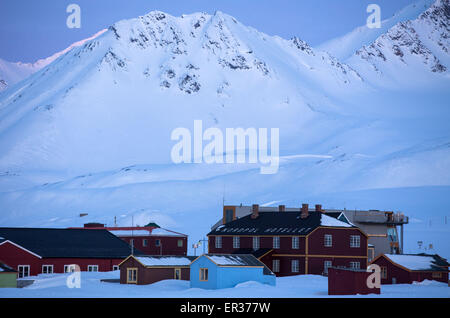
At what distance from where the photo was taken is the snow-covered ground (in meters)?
64.3

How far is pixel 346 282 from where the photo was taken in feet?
222

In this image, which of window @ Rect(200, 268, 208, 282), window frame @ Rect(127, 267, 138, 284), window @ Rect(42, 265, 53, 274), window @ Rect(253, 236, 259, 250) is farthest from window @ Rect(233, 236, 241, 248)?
window @ Rect(200, 268, 208, 282)

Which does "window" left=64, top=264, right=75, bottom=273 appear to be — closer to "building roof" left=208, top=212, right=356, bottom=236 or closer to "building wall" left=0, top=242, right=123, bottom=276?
"building wall" left=0, top=242, right=123, bottom=276

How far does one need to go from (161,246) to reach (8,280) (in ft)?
143

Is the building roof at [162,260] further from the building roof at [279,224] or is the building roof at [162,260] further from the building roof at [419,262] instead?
Result: the building roof at [419,262]

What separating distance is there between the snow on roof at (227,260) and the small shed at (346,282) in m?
8.75

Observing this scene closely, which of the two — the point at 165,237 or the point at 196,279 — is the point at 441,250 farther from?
the point at 196,279

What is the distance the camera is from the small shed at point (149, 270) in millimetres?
76312

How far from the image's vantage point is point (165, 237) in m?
114

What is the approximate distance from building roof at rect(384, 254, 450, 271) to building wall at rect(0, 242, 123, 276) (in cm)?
2691

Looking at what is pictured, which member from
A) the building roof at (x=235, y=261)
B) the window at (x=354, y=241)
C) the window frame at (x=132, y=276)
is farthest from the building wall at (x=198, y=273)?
the window at (x=354, y=241)
